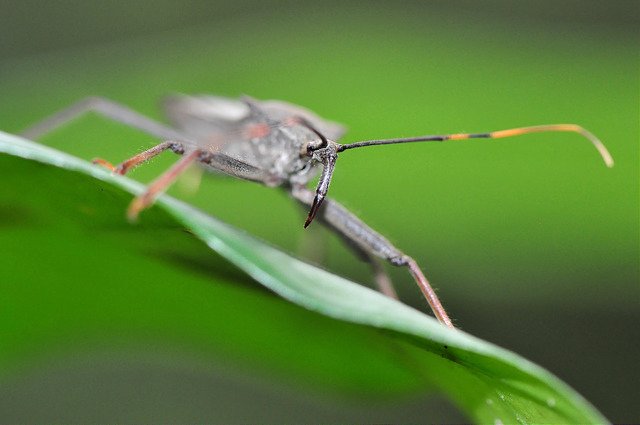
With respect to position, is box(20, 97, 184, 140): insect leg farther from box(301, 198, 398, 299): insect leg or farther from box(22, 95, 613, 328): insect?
box(301, 198, 398, 299): insect leg

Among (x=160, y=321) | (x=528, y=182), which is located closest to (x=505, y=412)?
(x=160, y=321)

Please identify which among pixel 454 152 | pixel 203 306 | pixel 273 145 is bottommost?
pixel 203 306

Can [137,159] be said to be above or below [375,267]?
above

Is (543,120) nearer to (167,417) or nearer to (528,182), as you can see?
(528,182)

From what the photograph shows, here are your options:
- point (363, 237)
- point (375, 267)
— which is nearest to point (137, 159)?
point (363, 237)

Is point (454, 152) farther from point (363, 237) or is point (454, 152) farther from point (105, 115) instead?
point (105, 115)

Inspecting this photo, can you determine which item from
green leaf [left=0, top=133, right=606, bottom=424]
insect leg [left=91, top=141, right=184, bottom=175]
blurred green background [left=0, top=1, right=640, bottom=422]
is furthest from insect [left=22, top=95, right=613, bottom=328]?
green leaf [left=0, top=133, right=606, bottom=424]

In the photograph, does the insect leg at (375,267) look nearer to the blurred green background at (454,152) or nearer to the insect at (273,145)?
the insect at (273,145)
